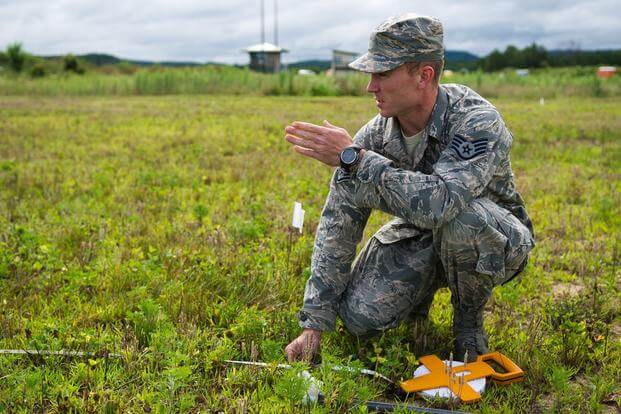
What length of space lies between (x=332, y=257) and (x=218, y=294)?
963 mm

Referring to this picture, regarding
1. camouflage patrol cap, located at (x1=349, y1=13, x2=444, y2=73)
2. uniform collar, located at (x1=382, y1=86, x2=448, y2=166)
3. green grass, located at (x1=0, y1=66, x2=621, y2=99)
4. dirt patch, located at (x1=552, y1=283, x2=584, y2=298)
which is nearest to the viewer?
camouflage patrol cap, located at (x1=349, y1=13, x2=444, y2=73)

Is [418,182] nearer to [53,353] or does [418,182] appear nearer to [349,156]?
[349,156]

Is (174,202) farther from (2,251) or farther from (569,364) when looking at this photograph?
(569,364)

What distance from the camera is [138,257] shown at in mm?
4562

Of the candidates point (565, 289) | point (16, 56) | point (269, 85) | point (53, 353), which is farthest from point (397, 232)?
point (16, 56)

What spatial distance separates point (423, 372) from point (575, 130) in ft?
32.0

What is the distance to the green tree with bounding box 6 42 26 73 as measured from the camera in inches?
1517

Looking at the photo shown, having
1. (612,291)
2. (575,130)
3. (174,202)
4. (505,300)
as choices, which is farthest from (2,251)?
(575,130)

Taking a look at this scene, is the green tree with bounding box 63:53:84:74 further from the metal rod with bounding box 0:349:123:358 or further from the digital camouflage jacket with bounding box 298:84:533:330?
the digital camouflage jacket with bounding box 298:84:533:330

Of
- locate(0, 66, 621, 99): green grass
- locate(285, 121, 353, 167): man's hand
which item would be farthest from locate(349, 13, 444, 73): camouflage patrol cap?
locate(0, 66, 621, 99): green grass

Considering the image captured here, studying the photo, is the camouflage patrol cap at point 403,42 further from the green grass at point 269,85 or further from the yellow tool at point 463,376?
the green grass at point 269,85

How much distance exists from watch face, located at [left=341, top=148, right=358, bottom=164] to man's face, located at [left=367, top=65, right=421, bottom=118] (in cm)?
36

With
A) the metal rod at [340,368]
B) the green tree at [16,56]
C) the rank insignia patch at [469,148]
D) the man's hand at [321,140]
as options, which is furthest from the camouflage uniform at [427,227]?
the green tree at [16,56]

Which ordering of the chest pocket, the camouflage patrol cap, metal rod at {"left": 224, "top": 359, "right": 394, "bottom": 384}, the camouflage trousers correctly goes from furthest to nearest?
the chest pocket < the camouflage trousers < the camouflage patrol cap < metal rod at {"left": 224, "top": 359, "right": 394, "bottom": 384}
